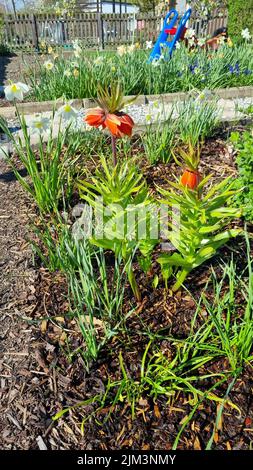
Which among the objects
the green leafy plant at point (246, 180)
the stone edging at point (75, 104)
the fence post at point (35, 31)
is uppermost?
the fence post at point (35, 31)

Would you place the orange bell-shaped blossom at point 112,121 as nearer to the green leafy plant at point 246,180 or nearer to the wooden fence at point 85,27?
the green leafy plant at point 246,180

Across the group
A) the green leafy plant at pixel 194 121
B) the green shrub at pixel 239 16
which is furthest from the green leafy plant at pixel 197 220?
the green shrub at pixel 239 16

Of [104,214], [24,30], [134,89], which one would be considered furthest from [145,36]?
[104,214]

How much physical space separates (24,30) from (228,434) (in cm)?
1586

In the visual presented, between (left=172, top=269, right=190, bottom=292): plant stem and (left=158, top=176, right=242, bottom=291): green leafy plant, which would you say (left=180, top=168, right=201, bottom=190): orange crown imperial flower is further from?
(left=172, top=269, right=190, bottom=292): plant stem

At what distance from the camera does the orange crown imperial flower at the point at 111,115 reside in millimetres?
1593

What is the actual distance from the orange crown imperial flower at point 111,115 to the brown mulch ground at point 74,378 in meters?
0.79

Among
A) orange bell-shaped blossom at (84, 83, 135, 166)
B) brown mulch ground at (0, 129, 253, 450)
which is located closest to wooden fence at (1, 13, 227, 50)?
orange bell-shaped blossom at (84, 83, 135, 166)

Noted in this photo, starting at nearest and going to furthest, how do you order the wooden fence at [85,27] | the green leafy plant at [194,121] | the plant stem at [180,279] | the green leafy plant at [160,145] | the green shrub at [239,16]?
the plant stem at [180,279]
the green leafy plant at [160,145]
the green leafy plant at [194,121]
the green shrub at [239,16]
the wooden fence at [85,27]

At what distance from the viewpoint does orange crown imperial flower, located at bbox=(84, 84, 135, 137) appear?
5.23 ft

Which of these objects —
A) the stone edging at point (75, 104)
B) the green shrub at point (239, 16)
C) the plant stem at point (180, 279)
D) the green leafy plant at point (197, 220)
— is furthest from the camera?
the green shrub at point (239, 16)

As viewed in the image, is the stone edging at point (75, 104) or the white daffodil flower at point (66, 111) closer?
the white daffodil flower at point (66, 111)

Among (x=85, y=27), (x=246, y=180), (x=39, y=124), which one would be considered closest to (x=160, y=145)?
(x=246, y=180)
